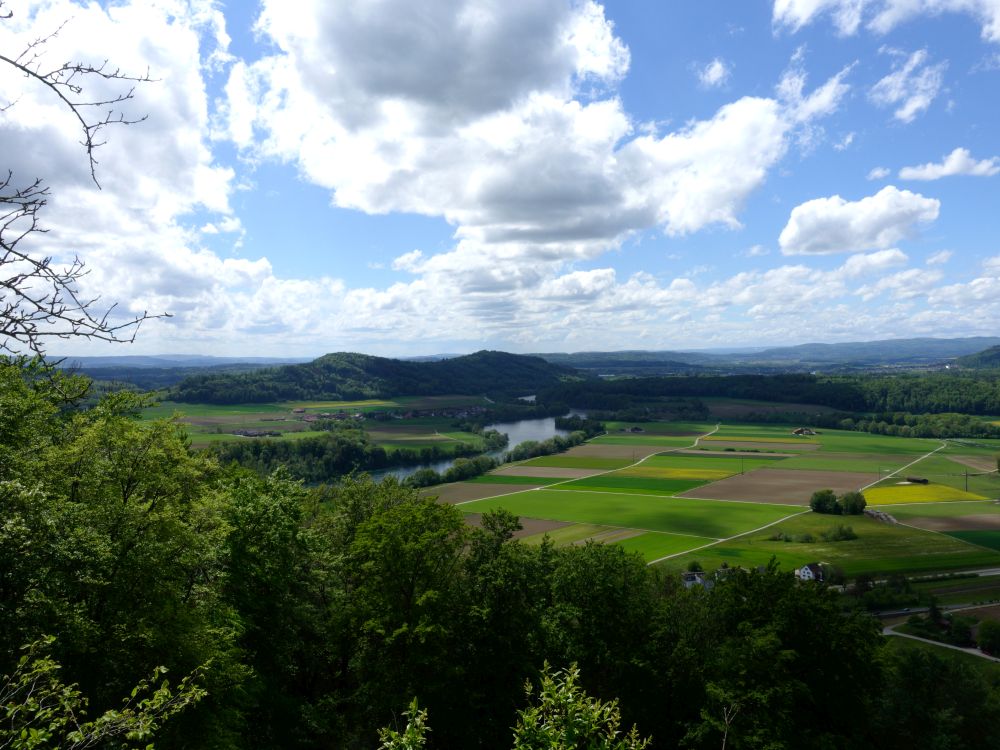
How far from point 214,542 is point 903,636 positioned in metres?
50.7

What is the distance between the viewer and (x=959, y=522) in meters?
73.9

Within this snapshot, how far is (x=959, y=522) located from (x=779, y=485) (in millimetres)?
25440

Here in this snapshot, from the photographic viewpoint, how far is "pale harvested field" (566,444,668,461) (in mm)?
130375

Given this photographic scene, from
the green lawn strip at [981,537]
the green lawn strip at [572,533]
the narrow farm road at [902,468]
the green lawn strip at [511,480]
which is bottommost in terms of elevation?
the green lawn strip at [981,537]

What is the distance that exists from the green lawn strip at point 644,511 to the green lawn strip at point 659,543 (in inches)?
102

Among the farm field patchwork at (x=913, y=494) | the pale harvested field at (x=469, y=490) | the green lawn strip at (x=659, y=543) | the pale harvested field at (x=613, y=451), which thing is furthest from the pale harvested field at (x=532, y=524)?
the pale harvested field at (x=613, y=451)

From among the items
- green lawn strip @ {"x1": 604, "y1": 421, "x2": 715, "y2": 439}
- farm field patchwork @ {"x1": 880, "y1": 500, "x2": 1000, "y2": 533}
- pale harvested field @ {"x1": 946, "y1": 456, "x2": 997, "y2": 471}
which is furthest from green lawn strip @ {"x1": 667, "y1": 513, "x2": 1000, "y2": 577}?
green lawn strip @ {"x1": 604, "y1": 421, "x2": 715, "y2": 439}

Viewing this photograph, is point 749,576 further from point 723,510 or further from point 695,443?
point 695,443

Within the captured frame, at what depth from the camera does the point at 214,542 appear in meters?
18.3

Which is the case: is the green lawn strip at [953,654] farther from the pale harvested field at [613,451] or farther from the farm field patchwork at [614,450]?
the pale harvested field at [613,451]

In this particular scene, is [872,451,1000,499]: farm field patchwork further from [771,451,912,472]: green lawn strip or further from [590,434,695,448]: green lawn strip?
[590,434,695,448]: green lawn strip

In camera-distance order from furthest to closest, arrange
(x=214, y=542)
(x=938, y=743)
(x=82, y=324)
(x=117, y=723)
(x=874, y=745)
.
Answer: (x=874, y=745) → (x=938, y=743) → (x=214, y=542) → (x=117, y=723) → (x=82, y=324)

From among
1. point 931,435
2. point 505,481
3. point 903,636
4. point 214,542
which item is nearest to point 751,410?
point 931,435

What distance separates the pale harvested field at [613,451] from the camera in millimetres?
130375
